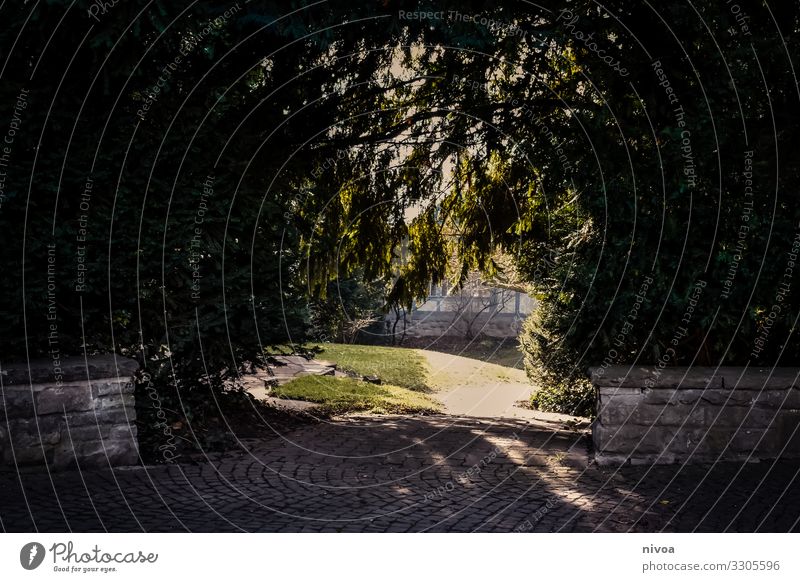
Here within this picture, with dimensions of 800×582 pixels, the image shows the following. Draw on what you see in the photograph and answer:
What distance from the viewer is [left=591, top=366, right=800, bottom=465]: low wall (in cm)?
560

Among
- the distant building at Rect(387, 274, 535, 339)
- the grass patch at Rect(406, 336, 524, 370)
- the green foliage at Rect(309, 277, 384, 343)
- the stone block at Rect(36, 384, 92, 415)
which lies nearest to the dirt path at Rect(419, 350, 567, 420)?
the grass patch at Rect(406, 336, 524, 370)

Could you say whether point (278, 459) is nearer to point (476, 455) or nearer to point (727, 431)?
point (476, 455)

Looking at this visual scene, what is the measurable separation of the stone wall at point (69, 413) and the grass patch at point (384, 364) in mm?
9422

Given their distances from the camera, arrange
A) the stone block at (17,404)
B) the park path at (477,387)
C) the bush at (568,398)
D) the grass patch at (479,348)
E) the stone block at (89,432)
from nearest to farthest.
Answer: the stone block at (17,404) → the stone block at (89,432) → the bush at (568,398) → the park path at (477,387) → the grass patch at (479,348)

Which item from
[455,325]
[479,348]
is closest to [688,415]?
[479,348]

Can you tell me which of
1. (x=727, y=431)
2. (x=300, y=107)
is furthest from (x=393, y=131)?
(x=727, y=431)

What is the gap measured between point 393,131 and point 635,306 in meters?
4.02

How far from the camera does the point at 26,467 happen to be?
17.0ft

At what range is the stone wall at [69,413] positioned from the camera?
5172 mm

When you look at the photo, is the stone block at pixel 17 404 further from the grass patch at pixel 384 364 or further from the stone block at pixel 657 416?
the grass patch at pixel 384 364

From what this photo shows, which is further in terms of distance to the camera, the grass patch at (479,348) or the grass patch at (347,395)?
the grass patch at (479,348)
